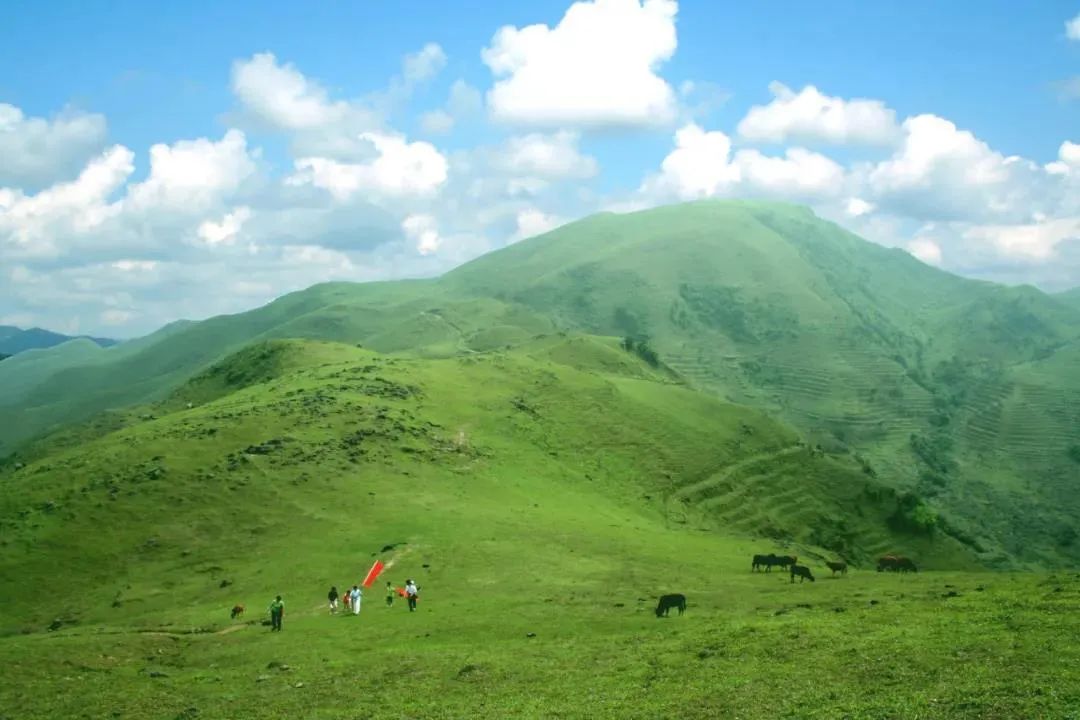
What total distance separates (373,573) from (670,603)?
2334 centimetres

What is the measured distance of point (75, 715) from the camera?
97.0ft

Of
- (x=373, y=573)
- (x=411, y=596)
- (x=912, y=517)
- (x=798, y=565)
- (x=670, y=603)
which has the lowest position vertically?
(x=912, y=517)

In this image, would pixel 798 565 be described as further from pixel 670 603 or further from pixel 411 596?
pixel 411 596

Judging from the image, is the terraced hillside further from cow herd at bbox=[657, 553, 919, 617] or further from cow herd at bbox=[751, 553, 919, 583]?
cow herd at bbox=[657, 553, 919, 617]

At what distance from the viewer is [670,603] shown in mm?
41281

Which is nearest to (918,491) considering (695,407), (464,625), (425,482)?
(695,407)

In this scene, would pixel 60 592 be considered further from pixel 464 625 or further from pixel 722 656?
pixel 722 656

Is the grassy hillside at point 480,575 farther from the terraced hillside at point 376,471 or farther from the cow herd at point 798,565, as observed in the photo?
the cow herd at point 798,565

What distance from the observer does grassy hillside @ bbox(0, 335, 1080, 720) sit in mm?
28016

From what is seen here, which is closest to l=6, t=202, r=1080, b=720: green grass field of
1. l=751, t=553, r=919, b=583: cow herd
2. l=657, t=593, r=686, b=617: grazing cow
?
l=657, t=593, r=686, b=617: grazing cow

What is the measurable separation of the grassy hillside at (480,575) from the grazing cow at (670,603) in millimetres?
1300

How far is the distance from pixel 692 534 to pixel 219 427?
52.9m

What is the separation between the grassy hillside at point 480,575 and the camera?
2802cm

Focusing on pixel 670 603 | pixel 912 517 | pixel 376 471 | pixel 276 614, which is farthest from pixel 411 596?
pixel 912 517
